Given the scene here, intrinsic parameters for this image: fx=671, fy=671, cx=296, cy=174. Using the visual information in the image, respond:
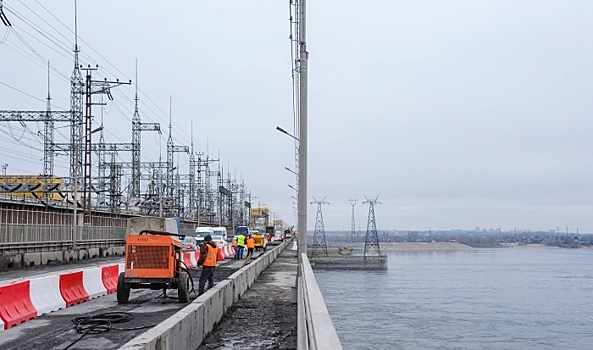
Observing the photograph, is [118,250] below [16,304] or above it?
below

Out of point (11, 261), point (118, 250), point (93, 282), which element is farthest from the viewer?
point (118, 250)

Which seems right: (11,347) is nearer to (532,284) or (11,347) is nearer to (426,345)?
(426,345)

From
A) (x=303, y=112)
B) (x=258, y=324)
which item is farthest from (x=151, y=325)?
(x=303, y=112)

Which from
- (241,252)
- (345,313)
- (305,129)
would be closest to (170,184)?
(345,313)

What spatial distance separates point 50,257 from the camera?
37.4 meters

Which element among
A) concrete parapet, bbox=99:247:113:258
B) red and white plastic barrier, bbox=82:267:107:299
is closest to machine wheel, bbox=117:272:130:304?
red and white plastic barrier, bbox=82:267:107:299

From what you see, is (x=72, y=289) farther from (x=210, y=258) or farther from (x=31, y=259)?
(x=31, y=259)

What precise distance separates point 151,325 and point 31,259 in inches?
938

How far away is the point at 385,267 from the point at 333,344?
5524 inches

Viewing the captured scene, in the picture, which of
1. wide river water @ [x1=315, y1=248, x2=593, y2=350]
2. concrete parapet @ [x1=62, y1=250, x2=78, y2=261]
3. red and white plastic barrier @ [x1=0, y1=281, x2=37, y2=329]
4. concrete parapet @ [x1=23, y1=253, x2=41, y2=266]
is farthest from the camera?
wide river water @ [x1=315, y1=248, x2=593, y2=350]

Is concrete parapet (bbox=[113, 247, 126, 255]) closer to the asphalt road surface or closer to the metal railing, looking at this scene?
the metal railing

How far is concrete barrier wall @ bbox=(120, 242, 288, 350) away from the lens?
8836 mm

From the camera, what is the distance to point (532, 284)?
102m

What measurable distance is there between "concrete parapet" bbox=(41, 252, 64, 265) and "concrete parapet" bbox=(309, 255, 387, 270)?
106 meters
